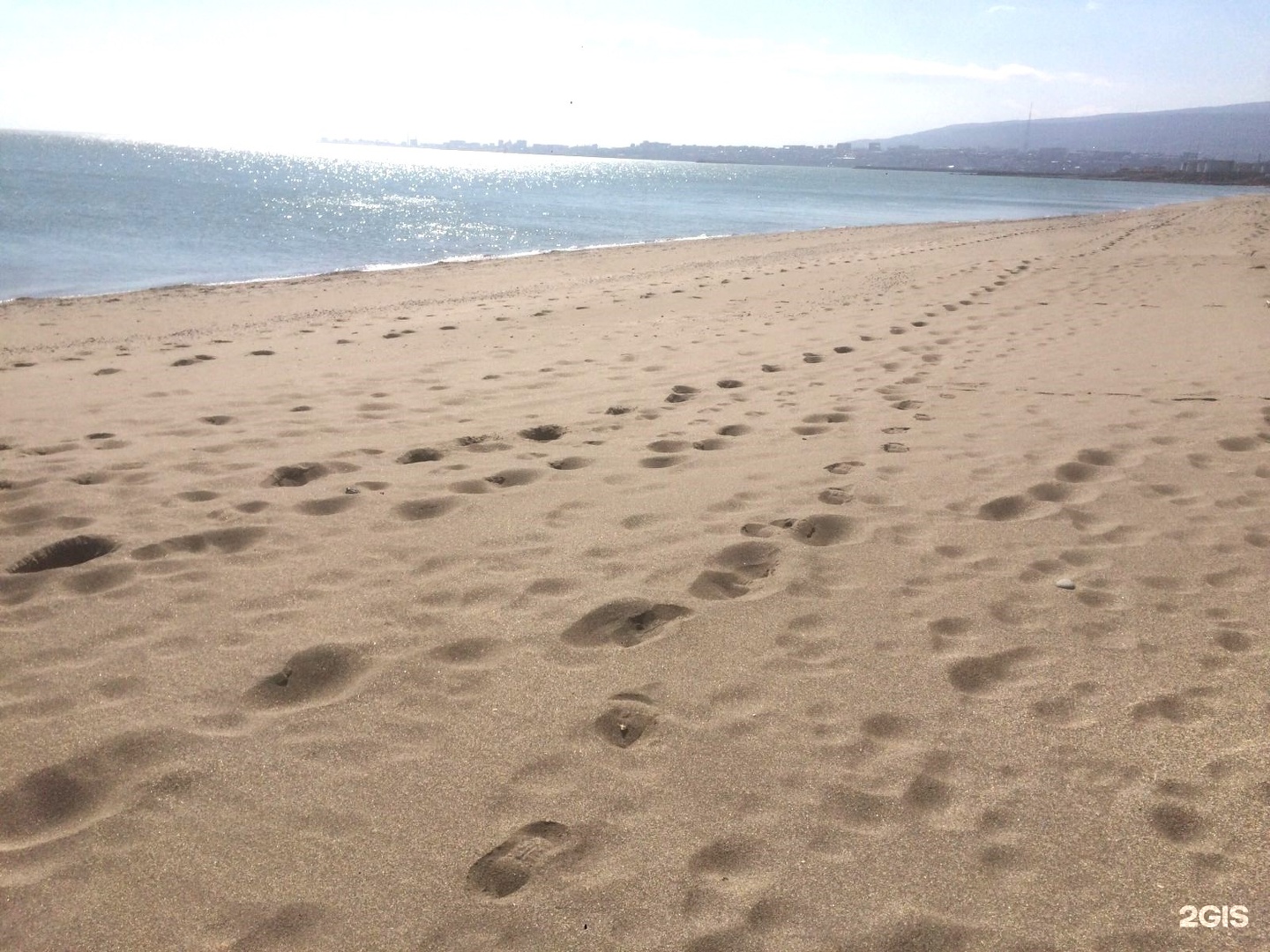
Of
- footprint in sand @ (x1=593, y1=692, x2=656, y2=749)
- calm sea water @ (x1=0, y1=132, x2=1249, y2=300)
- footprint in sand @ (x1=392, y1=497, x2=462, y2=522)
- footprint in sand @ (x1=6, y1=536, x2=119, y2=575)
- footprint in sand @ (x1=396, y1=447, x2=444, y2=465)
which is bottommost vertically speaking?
footprint in sand @ (x1=593, y1=692, x2=656, y2=749)

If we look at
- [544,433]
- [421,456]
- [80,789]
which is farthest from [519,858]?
[544,433]

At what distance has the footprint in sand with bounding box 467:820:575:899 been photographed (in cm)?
177

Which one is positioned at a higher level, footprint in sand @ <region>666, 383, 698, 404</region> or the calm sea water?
the calm sea water

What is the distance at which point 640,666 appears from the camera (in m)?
2.50

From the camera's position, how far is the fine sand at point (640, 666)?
5.72 feet

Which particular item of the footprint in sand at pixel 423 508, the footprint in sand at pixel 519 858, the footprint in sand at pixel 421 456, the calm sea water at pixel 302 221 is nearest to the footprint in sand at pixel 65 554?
the footprint in sand at pixel 423 508

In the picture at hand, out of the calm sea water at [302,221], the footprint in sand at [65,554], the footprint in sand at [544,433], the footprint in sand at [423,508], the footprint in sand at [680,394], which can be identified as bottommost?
the footprint in sand at [65,554]

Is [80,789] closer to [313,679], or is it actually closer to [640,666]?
[313,679]

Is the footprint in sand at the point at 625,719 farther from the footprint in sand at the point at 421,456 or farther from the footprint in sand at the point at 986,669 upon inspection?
the footprint in sand at the point at 421,456

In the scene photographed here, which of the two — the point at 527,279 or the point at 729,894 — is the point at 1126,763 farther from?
the point at 527,279

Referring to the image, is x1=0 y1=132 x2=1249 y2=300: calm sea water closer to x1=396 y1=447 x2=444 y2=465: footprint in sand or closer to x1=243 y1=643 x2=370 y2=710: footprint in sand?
x1=396 y1=447 x2=444 y2=465: footprint in sand

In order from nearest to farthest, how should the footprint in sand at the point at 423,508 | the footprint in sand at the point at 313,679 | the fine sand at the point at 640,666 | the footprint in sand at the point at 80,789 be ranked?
the fine sand at the point at 640,666, the footprint in sand at the point at 80,789, the footprint in sand at the point at 313,679, the footprint in sand at the point at 423,508

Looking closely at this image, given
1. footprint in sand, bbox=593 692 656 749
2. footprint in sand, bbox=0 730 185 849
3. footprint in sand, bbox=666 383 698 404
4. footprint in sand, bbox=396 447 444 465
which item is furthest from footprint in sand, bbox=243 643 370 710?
footprint in sand, bbox=666 383 698 404

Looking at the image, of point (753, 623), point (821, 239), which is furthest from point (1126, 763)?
point (821, 239)
